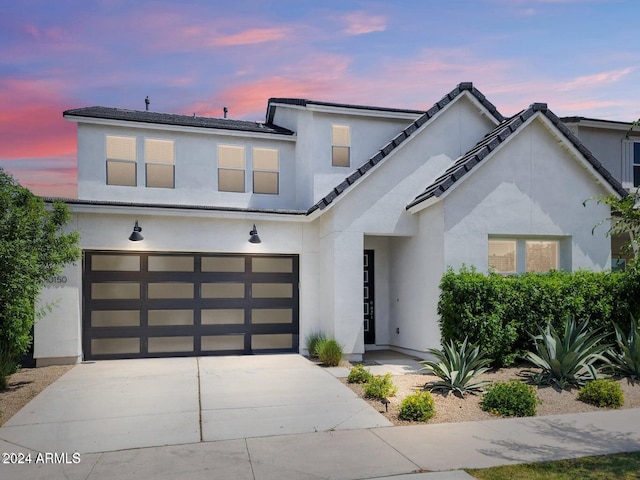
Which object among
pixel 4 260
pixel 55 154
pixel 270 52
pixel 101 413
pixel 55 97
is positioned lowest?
pixel 101 413

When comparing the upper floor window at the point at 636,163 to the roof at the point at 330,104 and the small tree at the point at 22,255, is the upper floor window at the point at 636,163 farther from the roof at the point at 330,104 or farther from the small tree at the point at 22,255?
the small tree at the point at 22,255

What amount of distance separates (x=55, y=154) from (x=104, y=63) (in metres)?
3.48

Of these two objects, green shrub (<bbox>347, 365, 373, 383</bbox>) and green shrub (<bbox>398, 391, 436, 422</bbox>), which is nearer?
green shrub (<bbox>398, 391, 436, 422</bbox>)

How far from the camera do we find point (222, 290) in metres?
12.6

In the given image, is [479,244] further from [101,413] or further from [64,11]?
[64,11]

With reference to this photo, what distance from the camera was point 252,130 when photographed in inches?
544

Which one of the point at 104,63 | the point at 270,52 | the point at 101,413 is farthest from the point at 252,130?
the point at 101,413

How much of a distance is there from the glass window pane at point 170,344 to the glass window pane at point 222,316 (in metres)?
0.64

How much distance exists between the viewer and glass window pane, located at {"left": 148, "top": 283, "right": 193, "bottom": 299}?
39.8ft

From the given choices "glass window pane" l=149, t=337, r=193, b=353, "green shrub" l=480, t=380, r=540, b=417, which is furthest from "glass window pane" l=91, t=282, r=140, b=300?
"green shrub" l=480, t=380, r=540, b=417

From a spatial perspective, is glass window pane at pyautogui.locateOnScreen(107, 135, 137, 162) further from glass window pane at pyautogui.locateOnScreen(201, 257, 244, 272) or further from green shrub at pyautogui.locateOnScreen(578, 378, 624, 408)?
green shrub at pyautogui.locateOnScreen(578, 378, 624, 408)

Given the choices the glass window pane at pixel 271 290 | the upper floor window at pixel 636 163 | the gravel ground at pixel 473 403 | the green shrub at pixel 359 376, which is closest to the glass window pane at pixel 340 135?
the glass window pane at pixel 271 290

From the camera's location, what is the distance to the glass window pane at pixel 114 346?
11.7 meters

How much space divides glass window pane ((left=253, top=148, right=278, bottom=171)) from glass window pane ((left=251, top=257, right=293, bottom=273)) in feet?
9.58
